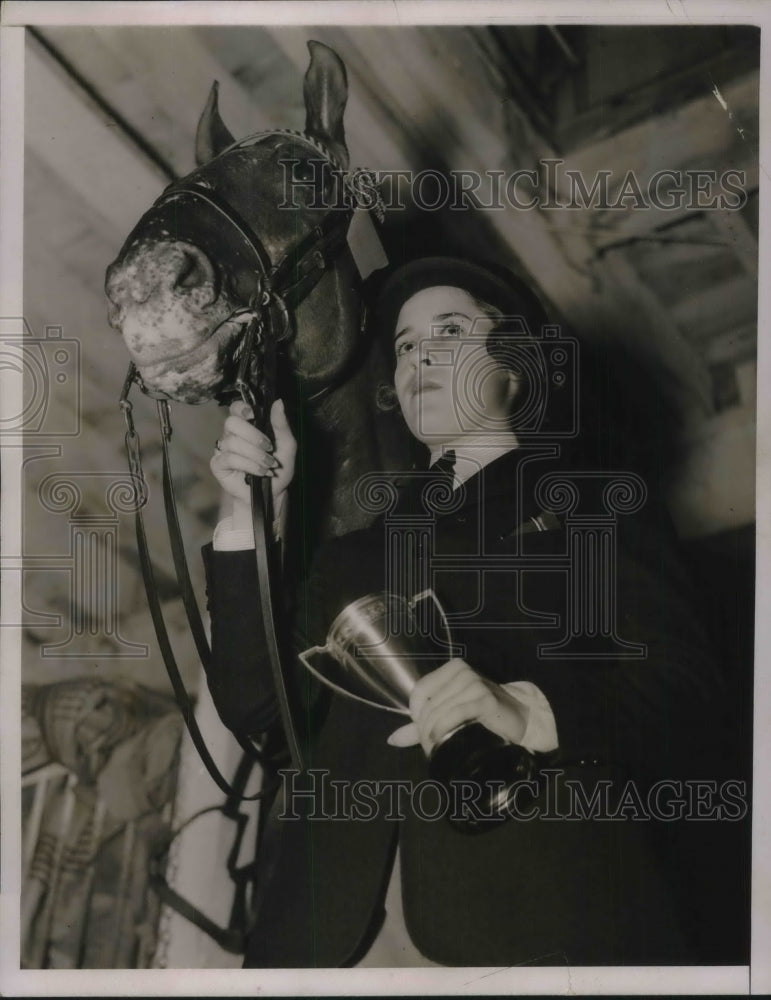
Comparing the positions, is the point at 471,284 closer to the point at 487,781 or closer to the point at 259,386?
the point at 259,386

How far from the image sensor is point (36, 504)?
1.94 metres

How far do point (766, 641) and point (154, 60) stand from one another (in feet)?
5.59

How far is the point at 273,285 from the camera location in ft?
6.15

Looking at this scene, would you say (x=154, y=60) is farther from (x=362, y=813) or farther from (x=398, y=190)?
(x=362, y=813)

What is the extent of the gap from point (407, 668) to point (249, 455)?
517 mm

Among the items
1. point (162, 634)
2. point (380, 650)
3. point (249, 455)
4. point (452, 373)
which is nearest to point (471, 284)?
point (452, 373)

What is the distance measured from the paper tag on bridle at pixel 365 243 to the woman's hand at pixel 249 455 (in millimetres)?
328

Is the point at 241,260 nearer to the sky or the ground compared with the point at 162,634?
nearer to the sky

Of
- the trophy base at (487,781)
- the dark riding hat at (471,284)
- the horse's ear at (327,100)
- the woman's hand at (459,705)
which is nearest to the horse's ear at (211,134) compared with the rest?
the horse's ear at (327,100)

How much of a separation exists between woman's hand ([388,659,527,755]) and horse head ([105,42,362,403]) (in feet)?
2.05

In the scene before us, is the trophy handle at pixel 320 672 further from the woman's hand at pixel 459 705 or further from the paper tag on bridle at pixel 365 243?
the paper tag on bridle at pixel 365 243

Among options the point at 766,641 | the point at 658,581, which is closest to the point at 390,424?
the point at 658,581

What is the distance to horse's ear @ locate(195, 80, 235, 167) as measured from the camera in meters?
1.90

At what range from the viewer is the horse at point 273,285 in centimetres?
186
